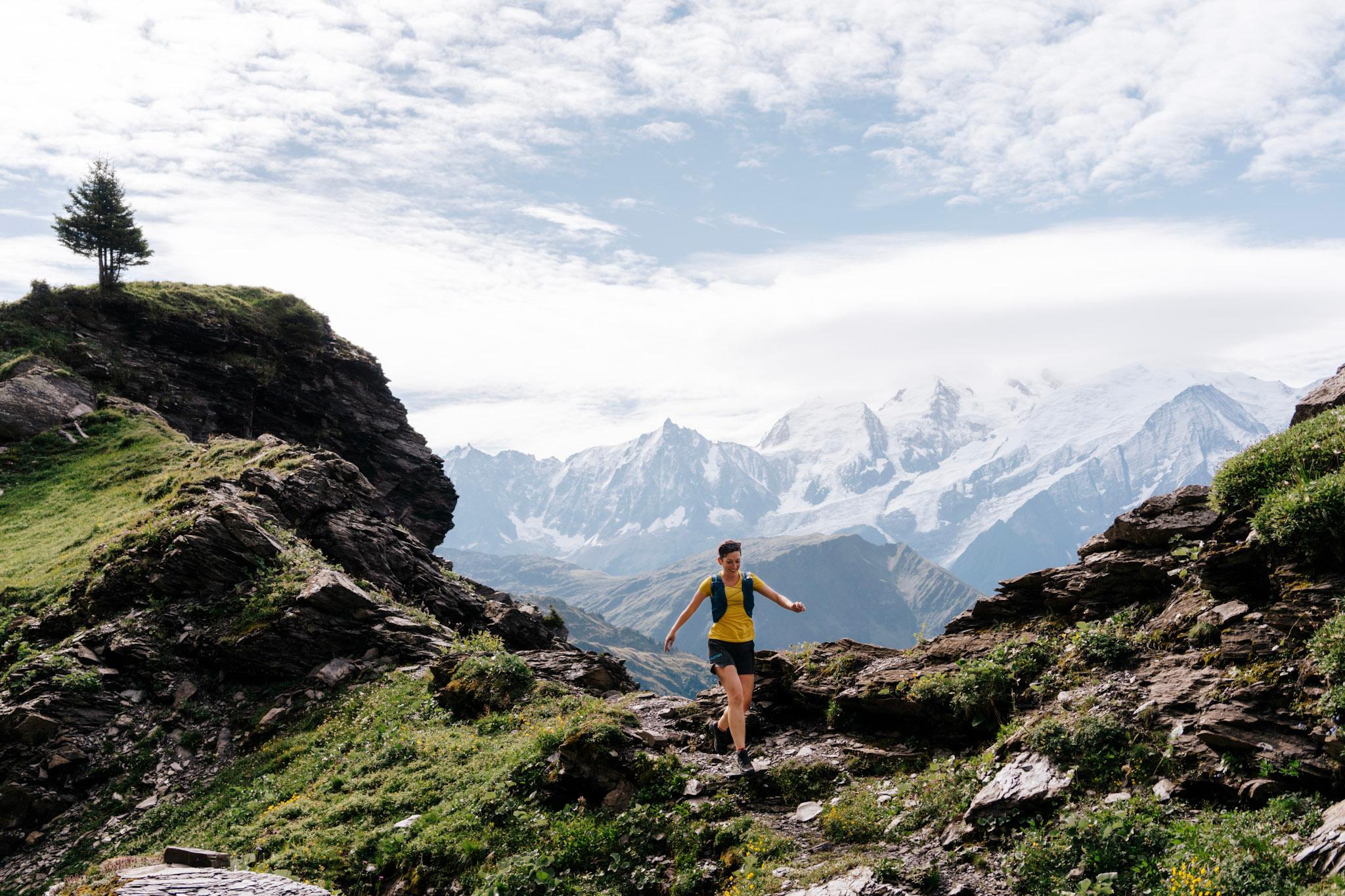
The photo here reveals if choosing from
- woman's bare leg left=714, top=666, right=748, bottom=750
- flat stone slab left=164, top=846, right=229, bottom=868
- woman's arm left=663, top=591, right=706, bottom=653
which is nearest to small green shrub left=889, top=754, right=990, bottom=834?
woman's bare leg left=714, top=666, right=748, bottom=750

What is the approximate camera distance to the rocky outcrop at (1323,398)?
44.8ft

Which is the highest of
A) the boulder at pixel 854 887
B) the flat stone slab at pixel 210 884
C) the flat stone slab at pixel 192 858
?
the boulder at pixel 854 887

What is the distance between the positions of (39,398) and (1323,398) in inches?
2344

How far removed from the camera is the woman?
45.4 feet

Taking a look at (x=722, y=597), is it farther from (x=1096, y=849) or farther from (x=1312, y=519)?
(x=1312, y=519)

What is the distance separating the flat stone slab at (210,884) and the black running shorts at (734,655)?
7357 mm

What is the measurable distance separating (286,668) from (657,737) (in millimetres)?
15401

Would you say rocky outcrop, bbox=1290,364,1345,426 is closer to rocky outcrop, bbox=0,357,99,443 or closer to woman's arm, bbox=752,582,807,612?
woman's arm, bbox=752,582,807,612

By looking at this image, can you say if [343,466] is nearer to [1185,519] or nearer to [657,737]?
[657,737]

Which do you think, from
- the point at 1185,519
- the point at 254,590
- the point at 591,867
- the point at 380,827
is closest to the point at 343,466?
the point at 254,590

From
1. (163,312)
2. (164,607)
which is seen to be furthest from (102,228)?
(164,607)

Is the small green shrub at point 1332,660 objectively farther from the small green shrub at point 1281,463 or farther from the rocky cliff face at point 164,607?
the rocky cliff face at point 164,607

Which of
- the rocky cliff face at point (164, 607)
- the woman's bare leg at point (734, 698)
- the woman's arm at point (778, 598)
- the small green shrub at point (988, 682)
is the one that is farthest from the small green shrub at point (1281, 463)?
the rocky cliff face at point (164, 607)

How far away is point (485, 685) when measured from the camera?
66.1 ft
